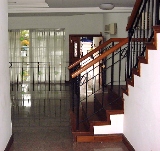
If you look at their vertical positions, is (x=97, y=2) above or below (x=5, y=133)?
above

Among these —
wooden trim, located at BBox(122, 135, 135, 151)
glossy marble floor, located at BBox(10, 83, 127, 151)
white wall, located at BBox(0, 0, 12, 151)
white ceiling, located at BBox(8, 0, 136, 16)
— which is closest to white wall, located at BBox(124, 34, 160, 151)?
wooden trim, located at BBox(122, 135, 135, 151)

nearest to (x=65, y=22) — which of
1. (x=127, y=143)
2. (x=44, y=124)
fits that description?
(x=44, y=124)

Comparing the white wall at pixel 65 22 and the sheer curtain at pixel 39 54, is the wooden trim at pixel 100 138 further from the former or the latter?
the white wall at pixel 65 22

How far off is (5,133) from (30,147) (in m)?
0.46

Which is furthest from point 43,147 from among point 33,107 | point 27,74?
point 27,74

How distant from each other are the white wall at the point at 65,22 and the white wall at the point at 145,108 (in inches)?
263

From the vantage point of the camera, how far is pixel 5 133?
3.56 meters

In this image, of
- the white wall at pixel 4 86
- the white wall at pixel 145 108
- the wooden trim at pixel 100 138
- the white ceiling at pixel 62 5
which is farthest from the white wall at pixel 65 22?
the white wall at pixel 145 108

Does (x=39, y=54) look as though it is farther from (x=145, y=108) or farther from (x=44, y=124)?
(x=145, y=108)

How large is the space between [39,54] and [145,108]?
7.64 m

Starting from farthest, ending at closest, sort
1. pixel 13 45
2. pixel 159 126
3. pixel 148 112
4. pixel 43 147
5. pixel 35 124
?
1. pixel 13 45
2. pixel 35 124
3. pixel 43 147
4. pixel 148 112
5. pixel 159 126

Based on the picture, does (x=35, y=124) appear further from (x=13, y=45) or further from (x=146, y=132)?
(x=13, y=45)

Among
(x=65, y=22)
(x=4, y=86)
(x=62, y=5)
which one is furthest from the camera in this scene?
(x=65, y=22)

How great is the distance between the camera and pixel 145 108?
3.05 metres
